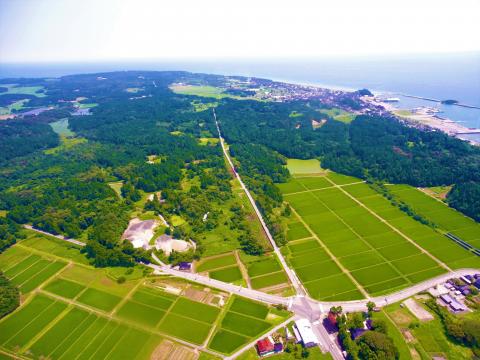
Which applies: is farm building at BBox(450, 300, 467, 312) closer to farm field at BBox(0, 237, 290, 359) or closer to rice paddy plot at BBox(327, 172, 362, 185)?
farm field at BBox(0, 237, 290, 359)

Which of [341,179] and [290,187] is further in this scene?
[341,179]

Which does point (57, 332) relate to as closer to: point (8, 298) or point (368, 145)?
point (8, 298)

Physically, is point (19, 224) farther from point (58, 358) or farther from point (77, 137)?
point (77, 137)

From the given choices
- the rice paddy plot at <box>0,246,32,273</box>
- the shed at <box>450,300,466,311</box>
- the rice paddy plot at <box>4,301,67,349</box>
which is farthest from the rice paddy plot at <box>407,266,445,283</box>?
the rice paddy plot at <box>0,246,32,273</box>

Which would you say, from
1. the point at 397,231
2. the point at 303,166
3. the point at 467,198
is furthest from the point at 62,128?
the point at 467,198

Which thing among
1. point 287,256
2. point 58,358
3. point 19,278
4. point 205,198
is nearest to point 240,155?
point 205,198

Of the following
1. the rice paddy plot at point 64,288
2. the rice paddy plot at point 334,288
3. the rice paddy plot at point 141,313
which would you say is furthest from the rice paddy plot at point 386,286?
the rice paddy plot at point 64,288

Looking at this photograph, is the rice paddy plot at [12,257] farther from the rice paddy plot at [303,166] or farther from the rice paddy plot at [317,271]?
the rice paddy plot at [303,166]
